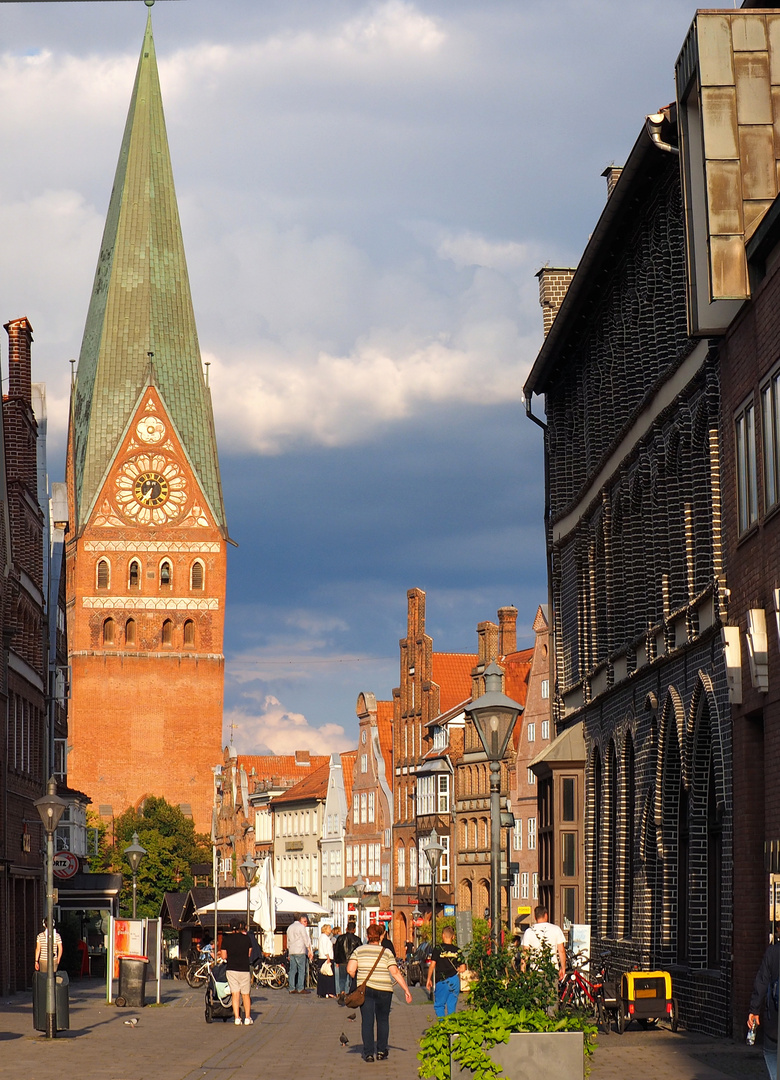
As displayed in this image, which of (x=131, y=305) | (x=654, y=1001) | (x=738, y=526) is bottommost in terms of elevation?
(x=654, y=1001)

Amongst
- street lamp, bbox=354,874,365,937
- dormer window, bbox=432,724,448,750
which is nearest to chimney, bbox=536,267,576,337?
dormer window, bbox=432,724,448,750

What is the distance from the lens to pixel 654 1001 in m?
20.4

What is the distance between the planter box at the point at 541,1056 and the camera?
11.3m

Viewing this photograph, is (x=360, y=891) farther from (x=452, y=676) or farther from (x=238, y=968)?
(x=238, y=968)

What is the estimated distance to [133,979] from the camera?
3141 centimetres

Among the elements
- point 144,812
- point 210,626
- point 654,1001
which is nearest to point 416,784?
point 144,812

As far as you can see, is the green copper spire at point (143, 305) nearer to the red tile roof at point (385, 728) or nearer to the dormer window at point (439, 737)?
the red tile roof at point (385, 728)

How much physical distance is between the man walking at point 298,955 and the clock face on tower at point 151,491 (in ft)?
243

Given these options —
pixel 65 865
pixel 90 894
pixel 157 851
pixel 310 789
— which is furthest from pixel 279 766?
pixel 65 865

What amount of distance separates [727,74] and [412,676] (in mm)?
65907

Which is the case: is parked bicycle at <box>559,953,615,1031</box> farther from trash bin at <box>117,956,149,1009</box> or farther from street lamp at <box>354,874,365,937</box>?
street lamp at <box>354,874,365,937</box>

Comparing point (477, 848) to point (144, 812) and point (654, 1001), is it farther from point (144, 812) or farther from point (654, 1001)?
point (654, 1001)

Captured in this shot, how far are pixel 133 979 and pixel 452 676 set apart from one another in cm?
5258

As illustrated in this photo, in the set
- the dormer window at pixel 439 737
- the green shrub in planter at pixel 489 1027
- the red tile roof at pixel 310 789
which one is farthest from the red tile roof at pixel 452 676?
the green shrub in planter at pixel 489 1027
